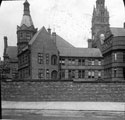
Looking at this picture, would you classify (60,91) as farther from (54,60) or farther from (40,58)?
(54,60)

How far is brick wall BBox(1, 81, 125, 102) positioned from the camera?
17.0 meters

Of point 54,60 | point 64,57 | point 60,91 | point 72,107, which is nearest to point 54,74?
point 54,60

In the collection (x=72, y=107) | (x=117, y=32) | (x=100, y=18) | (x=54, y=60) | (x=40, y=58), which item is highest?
(x=100, y=18)

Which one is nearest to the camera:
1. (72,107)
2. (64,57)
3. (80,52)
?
(72,107)

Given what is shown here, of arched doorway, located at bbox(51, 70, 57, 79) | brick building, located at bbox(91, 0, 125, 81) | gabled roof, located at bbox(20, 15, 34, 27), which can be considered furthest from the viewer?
gabled roof, located at bbox(20, 15, 34, 27)

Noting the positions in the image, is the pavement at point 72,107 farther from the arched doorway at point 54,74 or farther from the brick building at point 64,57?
the arched doorway at point 54,74

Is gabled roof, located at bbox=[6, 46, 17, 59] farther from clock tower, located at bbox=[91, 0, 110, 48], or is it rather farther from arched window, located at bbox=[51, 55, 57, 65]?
clock tower, located at bbox=[91, 0, 110, 48]

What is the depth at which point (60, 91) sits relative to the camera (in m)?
17.2

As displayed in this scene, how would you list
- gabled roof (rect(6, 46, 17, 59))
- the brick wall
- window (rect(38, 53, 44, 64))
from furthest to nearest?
gabled roof (rect(6, 46, 17, 59)) → window (rect(38, 53, 44, 64)) → the brick wall

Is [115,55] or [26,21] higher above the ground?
[26,21]

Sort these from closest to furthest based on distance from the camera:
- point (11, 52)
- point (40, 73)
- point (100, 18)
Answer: point (40, 73), point (11, 52), point (100, 18)

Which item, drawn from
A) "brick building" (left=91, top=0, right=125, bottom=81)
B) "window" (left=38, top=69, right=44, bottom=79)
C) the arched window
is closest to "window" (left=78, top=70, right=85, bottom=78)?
"brick building" (left=91, top=0, right=125, bottom=81)

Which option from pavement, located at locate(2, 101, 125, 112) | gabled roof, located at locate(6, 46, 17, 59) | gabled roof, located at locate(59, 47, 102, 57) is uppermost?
gabled roof, located at locate(6, 46, 17, 59)

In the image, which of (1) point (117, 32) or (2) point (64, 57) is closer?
(1) point (117, 32)
